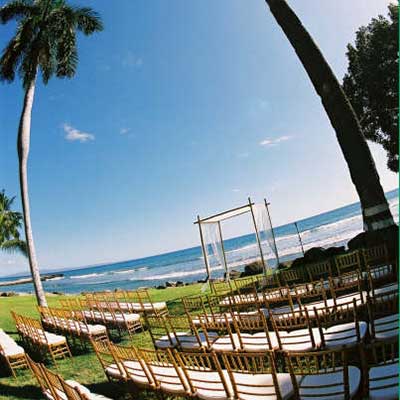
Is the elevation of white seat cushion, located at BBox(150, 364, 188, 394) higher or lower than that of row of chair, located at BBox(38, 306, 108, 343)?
higher

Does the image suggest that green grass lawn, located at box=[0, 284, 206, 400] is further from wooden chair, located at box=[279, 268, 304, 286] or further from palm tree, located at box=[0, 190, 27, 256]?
palm tree, located at box=[0, 190, 27, 256]

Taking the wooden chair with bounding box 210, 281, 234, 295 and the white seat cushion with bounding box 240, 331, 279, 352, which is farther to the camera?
the wooden chair with bounding box 210, 281, 234, 295

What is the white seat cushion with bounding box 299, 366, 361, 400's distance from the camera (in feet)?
8.58

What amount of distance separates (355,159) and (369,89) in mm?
9685

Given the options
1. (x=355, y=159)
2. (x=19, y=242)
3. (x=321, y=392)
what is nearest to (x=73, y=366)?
(x=321, y=392)

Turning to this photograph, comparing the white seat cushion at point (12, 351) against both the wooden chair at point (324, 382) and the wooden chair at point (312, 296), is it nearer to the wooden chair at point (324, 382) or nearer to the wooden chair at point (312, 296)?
the wooden chair at point (312, 296)

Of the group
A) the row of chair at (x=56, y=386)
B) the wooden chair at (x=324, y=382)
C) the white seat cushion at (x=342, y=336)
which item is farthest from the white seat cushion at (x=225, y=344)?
the row of chair at (x=56, y=386)

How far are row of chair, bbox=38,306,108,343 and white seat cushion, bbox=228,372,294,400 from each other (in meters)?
3.18

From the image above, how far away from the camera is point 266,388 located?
3.05 metres

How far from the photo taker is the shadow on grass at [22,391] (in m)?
5.11

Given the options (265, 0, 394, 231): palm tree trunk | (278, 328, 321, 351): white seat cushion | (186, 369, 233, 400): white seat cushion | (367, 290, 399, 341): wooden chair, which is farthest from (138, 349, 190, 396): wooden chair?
(265, 0, 394, 231): palm tree trunk

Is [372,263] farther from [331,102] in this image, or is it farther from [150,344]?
[150,344]

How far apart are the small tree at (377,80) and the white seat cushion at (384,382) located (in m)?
14.1

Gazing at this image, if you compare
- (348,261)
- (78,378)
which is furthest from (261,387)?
(348,261)
